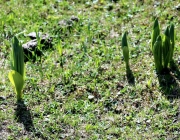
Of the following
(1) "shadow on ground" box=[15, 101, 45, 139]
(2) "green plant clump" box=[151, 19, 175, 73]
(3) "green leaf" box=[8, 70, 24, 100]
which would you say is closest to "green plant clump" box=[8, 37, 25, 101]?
(3) "green leaf" box=[8, 70, 24, 100]

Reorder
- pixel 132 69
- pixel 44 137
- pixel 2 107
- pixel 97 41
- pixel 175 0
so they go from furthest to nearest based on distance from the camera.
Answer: pixel 175 0, pixel 97 41, pixel 132 69, pixel 2 107, pixel 44 137

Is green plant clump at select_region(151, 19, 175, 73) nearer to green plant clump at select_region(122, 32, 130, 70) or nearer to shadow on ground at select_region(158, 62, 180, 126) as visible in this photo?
shadow on ground at select_region(158, 62, 180, 126)

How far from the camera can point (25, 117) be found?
4.49 metres

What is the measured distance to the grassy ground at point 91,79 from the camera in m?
4.38

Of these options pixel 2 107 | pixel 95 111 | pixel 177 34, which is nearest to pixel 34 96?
pixel 2 107

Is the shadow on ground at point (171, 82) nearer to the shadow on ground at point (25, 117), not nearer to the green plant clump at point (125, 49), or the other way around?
the green plant clump at point (125, 49)

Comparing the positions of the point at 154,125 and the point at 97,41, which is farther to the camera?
the point at 97,41

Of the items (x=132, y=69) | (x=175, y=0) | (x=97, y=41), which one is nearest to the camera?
Result: (x=132, y=69)

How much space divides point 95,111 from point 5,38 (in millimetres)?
1749

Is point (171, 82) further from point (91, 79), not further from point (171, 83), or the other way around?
point (91, 79)

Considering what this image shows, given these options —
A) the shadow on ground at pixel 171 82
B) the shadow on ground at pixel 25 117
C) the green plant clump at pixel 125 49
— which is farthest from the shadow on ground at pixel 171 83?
the shadow on ground at pixel 25 117

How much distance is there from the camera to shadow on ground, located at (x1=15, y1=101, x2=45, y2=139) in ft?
14.3

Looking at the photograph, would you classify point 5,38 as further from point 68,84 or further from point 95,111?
point 95,111

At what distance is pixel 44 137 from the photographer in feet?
14.1
